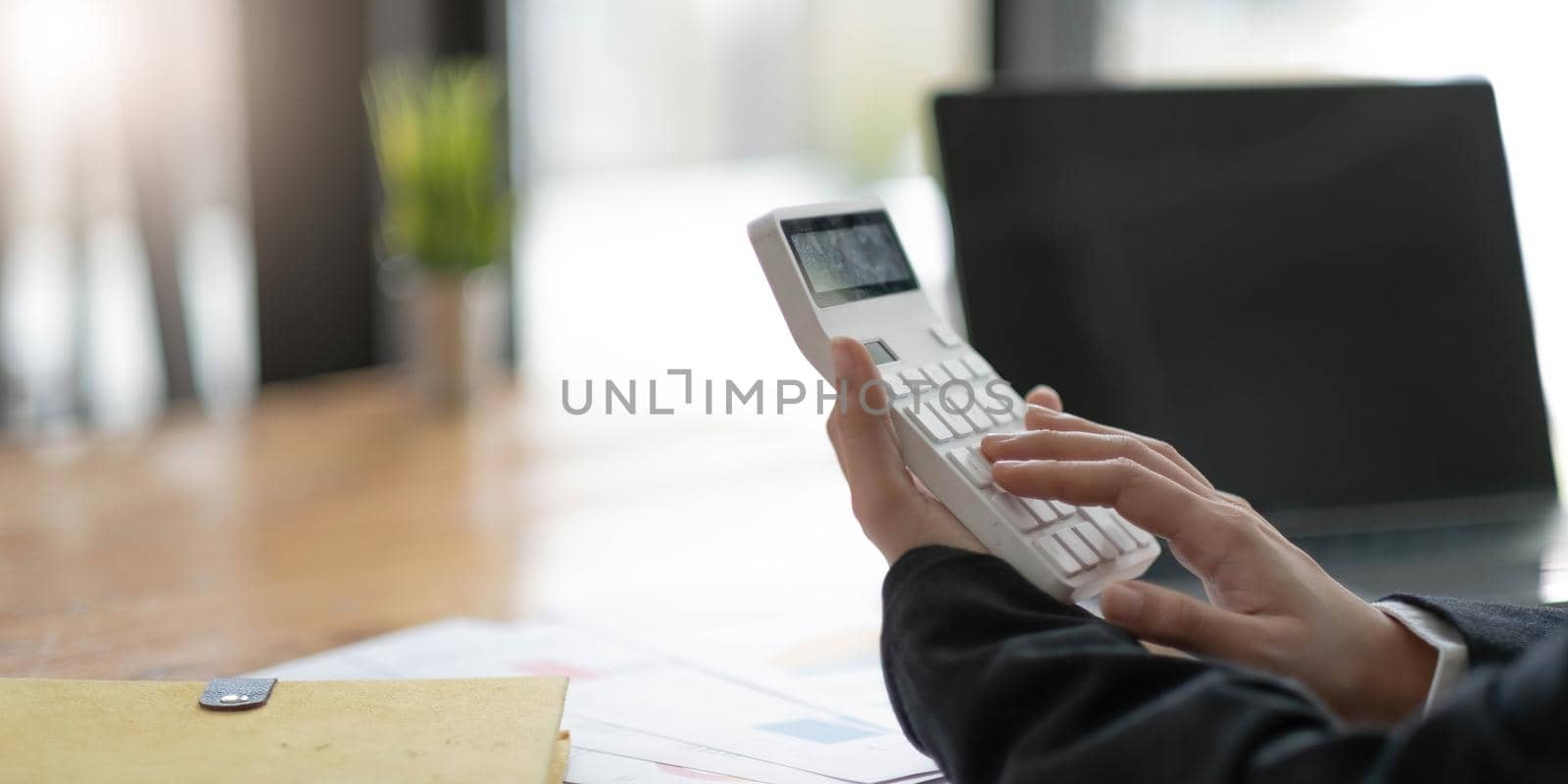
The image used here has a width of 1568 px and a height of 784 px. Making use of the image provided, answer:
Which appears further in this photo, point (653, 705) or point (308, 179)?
point (308, 179)

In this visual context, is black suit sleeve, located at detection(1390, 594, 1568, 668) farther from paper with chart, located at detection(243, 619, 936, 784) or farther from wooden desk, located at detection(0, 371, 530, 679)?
wooden desk, located at detection(0, 371, 530, 679)

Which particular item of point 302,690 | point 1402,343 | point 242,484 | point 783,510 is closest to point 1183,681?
point 302,690

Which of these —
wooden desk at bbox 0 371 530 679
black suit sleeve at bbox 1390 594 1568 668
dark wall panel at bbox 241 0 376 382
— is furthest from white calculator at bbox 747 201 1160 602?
dark wall panel at bbox 241 0 376 382

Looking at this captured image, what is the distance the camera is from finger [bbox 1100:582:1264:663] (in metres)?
0.47

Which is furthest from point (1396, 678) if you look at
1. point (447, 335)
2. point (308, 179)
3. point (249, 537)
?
point (308, 179)

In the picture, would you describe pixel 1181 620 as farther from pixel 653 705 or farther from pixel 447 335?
pixel 447 335

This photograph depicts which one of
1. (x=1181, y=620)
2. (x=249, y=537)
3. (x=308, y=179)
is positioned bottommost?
(x=249, y=537)

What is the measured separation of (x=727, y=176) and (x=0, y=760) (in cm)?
167

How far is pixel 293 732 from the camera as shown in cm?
48

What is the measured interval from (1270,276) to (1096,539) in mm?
357

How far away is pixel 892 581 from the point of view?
1.60 ft

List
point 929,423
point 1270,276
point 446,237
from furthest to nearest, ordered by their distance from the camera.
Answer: point 446,237
point 1270,276
point 929,423

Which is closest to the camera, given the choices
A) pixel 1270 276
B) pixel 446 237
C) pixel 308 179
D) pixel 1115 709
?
pixel 1115 709

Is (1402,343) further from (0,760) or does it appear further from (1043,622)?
(0,760)
